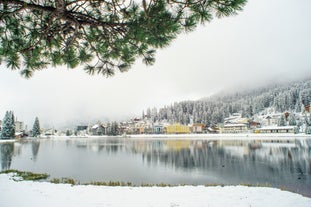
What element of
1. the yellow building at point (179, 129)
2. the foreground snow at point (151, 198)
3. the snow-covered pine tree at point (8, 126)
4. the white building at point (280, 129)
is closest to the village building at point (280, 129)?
the white building at point (280, 129)

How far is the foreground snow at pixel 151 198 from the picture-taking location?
6.02 metres

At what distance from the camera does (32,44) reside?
11.8 feet

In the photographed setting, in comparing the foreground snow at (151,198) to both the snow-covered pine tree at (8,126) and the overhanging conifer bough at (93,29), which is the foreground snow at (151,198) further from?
the snow-covered pine tree at (8,126)

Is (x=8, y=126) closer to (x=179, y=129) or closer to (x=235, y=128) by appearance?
(x=179, y=129)

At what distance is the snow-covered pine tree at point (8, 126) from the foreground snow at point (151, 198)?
62842 millimetres

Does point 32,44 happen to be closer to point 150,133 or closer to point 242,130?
point 242,130

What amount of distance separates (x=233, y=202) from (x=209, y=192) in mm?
1261

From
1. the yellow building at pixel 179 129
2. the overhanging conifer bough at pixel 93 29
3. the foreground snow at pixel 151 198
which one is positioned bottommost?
the yellow building at pixel 179 129

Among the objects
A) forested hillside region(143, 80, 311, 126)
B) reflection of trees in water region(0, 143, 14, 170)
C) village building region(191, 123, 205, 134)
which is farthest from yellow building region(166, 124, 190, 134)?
reflection of trees in water region(0, 143, 14, 170)

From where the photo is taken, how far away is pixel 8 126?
2372 inches

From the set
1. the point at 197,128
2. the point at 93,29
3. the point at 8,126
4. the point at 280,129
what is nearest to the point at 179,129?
the point at 197,128

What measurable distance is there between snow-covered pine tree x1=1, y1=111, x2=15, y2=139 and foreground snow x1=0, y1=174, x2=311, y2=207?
6284 cm

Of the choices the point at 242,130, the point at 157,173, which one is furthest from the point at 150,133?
the point at 157,173

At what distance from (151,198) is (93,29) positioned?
5.35 meters
